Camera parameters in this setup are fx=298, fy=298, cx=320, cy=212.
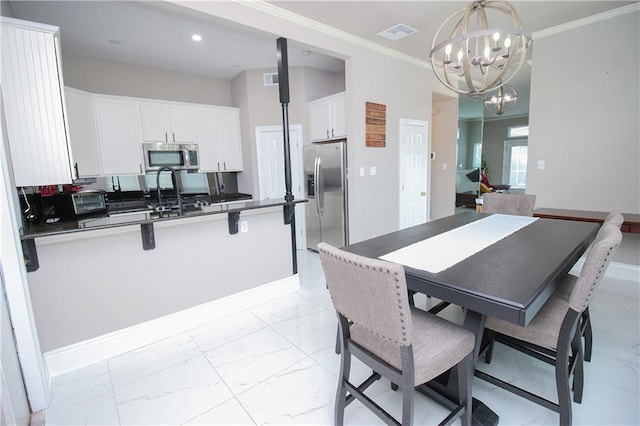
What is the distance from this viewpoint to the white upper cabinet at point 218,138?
4687 mm

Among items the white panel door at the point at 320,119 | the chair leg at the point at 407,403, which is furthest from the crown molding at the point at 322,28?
the chair leg at the point at 407,403

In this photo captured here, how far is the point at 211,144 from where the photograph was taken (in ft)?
15.6

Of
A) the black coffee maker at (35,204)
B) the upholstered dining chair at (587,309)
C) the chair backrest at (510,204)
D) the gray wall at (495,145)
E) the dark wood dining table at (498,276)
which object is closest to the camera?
the dark wood dining table at (498,276)

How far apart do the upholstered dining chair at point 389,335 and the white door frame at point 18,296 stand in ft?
5.44

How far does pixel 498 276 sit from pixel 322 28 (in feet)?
10.4

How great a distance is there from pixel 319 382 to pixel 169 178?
13.5ft

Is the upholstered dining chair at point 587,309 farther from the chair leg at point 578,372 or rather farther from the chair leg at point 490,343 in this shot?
the chair leg at point 490,343

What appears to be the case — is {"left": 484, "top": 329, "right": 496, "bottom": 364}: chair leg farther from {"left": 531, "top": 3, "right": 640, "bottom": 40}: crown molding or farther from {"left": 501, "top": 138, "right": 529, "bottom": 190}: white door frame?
{"left": 501, "top": 138, "right": 529, "bottom": 190}: white door frame

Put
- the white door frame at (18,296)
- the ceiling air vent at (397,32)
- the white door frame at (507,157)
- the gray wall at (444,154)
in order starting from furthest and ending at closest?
the white door frame at (507,157) < the gray wall at (444,154) < the ceiling air vent at (397,32) < the white door frame at (18,296)

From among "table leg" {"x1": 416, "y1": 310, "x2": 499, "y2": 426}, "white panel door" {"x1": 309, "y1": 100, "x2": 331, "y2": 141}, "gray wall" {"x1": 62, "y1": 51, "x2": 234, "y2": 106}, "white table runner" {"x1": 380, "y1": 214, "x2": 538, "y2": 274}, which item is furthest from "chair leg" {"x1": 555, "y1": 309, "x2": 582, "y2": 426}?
"gray wall" {"x1": 62, "y1": 51, "x2": 234, "y2": 106}

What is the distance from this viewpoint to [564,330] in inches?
54.5

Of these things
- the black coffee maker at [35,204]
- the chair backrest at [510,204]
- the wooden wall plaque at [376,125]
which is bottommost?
the chair backrest at [510,204]

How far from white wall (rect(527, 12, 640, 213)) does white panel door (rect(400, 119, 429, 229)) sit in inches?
57.3

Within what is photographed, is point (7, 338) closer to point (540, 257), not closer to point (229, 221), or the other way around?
point (229, 221)
